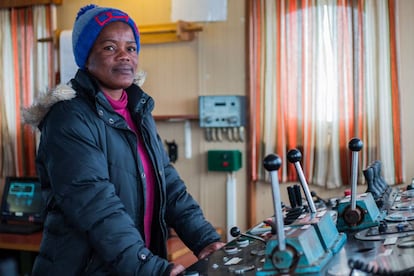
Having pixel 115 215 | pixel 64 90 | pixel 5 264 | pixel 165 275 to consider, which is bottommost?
pixel 5 264

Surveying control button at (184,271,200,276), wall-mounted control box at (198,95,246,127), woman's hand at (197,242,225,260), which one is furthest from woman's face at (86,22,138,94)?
wall-mounted control box at (198,95,246,127)

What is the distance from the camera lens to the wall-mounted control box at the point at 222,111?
3.56m

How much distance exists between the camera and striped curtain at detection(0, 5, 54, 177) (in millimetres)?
4086

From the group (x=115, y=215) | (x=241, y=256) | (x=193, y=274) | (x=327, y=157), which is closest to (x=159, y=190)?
(x=115, y=215)

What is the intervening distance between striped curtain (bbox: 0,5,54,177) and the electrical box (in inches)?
53.7

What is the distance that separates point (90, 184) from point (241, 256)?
429mm

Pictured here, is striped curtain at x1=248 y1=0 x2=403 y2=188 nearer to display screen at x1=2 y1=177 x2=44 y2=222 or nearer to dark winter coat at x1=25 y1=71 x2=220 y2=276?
display screen at x1=2 y1=177 x2=44 y2=222

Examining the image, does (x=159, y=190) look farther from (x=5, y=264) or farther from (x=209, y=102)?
(x=5, y=264)

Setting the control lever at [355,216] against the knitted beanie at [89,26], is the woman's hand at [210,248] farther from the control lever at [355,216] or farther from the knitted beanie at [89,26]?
the knitted beanie at [89,26]

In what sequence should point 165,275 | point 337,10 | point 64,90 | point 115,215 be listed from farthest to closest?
point 337,10 < point 64,90 < point 115,215 < point 165,275

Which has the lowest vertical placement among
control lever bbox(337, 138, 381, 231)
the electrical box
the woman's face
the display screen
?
the display screen

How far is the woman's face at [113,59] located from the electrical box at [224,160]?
1867mm

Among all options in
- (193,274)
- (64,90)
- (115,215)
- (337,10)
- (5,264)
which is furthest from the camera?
(5,264)

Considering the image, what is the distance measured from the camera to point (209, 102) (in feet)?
11.9
